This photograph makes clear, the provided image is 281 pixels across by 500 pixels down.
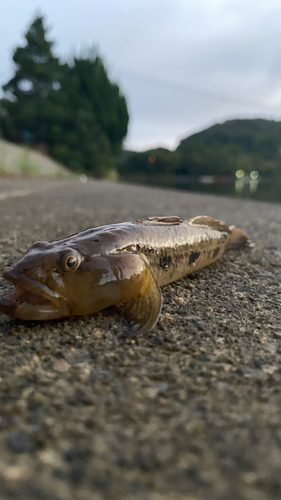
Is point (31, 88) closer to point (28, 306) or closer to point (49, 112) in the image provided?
point (49, 112)

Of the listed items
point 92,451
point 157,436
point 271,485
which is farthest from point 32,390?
point 271,485

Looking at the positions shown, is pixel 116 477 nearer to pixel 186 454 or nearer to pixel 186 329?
pixel 186 454

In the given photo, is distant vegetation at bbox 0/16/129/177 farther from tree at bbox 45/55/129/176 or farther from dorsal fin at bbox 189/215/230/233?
dorsal fin at bbox 189/215/230/233

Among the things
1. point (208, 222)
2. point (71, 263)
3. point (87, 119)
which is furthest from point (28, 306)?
point (87, 119)

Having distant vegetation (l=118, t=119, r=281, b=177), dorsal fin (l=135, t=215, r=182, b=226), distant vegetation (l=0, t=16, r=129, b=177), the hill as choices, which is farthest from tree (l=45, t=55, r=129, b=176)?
dorsal fin (l=135, t=215, r=182, b=226)

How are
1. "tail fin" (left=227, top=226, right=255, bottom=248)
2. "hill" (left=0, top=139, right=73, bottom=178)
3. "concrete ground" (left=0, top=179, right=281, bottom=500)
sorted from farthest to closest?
1. "hill" (left=0, top=139, right=73, bottom=178)
2. "tail fin" (left=227, top=226, right=255, bottom=248)
3. "concrete ground" (left=0, top=179, right=281, bottom=500)

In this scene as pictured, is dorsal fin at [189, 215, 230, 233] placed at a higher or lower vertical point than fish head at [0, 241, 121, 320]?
higher
